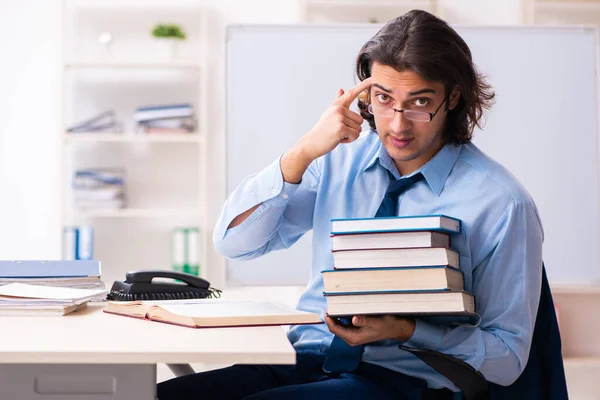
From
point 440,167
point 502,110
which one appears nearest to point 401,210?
point 440,167

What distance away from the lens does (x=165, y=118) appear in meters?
3.71

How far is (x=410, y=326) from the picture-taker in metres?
1.19

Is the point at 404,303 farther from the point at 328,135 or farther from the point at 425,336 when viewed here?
the point at 328,135

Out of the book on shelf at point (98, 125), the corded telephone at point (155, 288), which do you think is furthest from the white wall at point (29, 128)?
the corded telephone at point (155, 288)

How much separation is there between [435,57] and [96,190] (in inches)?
103

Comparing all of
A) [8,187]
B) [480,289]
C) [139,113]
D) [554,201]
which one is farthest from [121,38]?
[480,289]

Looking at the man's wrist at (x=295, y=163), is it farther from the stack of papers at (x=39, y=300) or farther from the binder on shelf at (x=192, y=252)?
the binder on shelf at (x=192, y=252)

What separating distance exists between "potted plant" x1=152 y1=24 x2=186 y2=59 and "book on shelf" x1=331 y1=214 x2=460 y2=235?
272 cm

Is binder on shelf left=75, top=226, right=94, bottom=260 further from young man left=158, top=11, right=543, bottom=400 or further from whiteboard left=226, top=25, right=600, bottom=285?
young man left=158, top=11, right=543, bottom=400

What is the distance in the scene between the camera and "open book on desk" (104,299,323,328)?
1125 millimetres

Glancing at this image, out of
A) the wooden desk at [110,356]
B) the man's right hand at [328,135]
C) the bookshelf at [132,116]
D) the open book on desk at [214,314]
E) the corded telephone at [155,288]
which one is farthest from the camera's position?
the bookshelf at [132,116]

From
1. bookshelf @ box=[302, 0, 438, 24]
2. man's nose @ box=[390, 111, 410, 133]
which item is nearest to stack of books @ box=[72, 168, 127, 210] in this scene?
bookshelf @ box=[302, 0, 438, 24]

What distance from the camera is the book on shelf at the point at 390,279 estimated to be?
1129 millimetres

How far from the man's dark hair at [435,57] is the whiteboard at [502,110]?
188 centimetres
